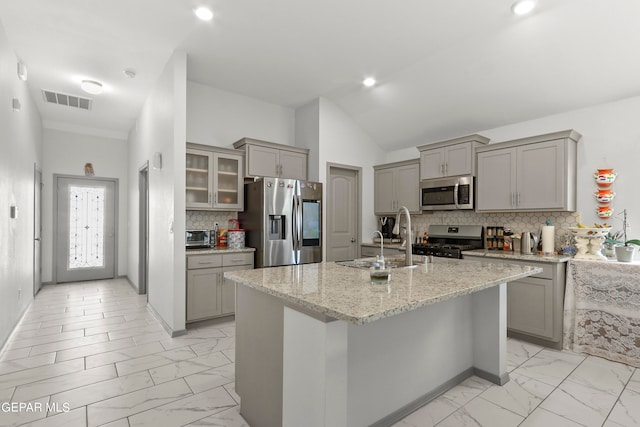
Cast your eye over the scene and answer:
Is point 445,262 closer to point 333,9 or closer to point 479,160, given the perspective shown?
point 479,160

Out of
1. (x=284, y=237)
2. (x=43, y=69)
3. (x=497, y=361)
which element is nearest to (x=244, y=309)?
(x=497, y=361)

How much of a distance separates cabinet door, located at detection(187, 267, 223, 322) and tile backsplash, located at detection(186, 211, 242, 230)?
32.5 inches

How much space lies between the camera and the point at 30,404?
2.24 meters

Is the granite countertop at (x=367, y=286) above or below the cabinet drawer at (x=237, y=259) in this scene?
above

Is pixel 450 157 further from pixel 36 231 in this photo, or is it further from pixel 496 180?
pixel 36 231

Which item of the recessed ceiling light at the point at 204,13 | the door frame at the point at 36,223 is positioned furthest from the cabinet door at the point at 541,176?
the door frame at the point at 36,223

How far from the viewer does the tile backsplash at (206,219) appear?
4.41 meters

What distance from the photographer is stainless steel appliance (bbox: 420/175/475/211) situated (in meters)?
4.31

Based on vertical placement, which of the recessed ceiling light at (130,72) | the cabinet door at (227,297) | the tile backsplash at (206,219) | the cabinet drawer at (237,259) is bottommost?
the cabinet door at (227,297)

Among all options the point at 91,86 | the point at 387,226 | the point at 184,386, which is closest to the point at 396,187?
the point at 387,226

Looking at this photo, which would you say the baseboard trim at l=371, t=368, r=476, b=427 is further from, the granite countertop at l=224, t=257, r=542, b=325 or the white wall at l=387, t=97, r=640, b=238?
the white wall at l=387, t=97, r=640, b=238

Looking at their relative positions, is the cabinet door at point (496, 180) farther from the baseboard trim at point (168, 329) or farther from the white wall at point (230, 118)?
the baseboard trim at point (168, 329)

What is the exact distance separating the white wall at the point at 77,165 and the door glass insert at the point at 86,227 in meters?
0.30

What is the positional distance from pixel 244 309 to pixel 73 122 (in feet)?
21.0
